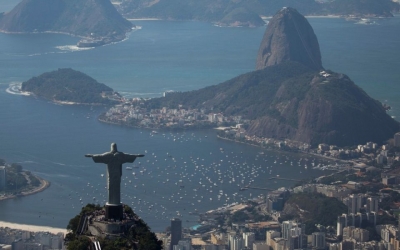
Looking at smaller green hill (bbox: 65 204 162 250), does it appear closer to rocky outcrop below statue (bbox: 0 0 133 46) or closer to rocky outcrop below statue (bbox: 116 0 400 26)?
rocky outcrop below statue (bbox: 0 0 133 46)

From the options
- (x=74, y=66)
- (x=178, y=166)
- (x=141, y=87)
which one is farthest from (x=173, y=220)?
(x=74, y=66)

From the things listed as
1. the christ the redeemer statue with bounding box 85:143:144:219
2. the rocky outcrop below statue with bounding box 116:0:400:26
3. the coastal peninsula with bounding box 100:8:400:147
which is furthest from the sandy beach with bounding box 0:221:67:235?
the rocky outcrop below statue with bounding box 116:0:400:26

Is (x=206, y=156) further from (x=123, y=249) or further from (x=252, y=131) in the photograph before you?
(x=123, y=249)

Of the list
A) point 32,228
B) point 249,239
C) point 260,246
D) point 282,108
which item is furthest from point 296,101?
point 260,246

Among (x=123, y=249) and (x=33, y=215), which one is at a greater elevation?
(x=123, y=249)

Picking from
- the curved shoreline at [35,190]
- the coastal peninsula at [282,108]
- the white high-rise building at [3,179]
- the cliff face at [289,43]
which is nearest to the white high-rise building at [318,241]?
the curved shoreline at [35,190]
